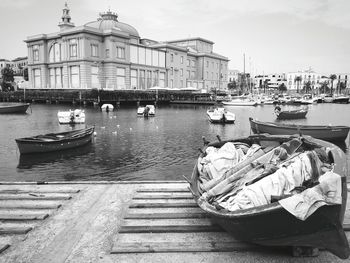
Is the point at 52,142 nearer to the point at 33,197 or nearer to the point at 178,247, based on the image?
the point at 33,197

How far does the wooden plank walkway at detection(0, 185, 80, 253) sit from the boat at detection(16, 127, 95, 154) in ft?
31.6

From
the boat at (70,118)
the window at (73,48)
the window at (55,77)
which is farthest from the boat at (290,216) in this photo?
the window at (55,77)

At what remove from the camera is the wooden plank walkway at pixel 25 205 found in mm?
6613

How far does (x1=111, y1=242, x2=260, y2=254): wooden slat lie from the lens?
573 cm

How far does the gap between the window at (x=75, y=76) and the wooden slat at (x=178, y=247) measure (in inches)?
3360

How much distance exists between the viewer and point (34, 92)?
277 ft

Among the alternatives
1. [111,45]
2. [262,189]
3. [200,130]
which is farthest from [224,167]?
[111,45]

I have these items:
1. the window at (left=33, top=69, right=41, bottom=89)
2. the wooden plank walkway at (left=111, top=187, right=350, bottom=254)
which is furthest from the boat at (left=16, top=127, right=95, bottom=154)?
the window at (left=33, top=69, right=41, bottom=89)

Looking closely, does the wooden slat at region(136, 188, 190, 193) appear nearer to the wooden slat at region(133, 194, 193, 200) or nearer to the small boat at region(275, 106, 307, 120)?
the wooden slat at region(133, 194, 193, 200)

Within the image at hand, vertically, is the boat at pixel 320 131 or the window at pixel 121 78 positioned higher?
the window at pixel 121 78

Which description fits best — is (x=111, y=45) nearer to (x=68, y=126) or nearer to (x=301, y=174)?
(x=68, y=126)

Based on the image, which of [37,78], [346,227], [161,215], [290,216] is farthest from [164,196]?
[37,78]

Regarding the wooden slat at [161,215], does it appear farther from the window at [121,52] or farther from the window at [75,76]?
the window at [121,52]

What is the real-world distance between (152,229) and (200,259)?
134 centimetres
